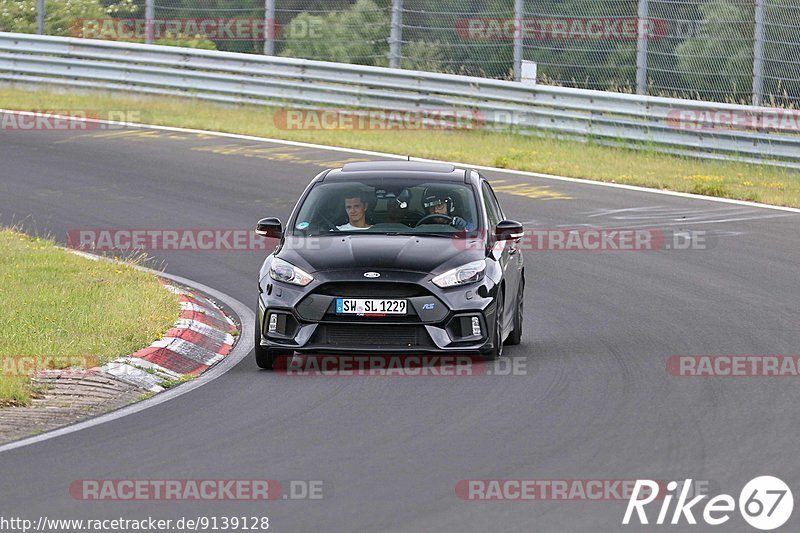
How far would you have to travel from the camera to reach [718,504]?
767 centimetres

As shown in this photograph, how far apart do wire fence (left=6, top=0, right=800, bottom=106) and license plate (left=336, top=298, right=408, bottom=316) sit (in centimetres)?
1302

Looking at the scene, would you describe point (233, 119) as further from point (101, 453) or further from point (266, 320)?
point (101, 453)

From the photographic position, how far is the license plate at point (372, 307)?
37.0 ft

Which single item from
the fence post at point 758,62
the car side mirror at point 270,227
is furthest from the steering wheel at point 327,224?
the fence post at point 758,62

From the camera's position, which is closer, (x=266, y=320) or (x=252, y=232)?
(x=266, y=320)

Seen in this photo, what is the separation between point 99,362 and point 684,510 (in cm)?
514

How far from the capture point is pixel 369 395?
34.6 feet

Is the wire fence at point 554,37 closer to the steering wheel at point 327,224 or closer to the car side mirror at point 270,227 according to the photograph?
the steering wheel at point 327,224

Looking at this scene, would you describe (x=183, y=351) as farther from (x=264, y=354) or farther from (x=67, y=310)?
(x=67, y=310)

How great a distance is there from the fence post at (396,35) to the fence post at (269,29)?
2.76 meters

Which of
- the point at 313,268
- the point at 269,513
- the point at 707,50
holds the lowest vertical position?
the point at 269,513

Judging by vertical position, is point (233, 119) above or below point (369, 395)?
above

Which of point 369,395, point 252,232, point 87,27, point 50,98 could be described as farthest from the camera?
point 87,27

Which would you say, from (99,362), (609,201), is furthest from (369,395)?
(609,201)
